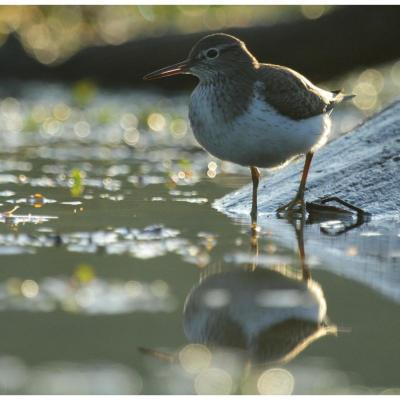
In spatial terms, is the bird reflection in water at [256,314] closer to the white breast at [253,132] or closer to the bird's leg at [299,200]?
the white breast at [253,132]

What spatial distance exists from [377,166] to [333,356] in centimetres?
413

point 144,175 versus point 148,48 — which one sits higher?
point 148,48

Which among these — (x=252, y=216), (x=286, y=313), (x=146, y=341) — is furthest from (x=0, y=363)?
(x=252, y=216)

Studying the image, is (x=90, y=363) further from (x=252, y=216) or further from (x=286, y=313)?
(x=252, y=216)

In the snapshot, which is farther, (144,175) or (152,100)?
(152,100)

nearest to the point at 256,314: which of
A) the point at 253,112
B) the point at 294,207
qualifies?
the point at 253,112

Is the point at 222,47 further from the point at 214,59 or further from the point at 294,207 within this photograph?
the point at 294,207

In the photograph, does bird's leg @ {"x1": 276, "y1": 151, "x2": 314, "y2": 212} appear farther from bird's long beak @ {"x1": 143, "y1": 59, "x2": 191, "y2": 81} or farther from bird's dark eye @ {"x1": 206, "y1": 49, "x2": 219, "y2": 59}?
bird's long beak @ {"x1": 143, "y1": 59, "x2": 191, "y2": 81}

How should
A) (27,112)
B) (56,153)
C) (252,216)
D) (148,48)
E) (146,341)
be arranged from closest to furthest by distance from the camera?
(146,341) → (252,216) → (56,153) → (27,112) → (148,48)

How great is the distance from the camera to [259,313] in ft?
16.3

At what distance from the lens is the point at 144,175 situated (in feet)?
33.9

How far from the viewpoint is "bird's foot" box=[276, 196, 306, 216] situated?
7.97 m

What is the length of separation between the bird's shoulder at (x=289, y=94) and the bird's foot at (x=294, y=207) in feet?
2.40

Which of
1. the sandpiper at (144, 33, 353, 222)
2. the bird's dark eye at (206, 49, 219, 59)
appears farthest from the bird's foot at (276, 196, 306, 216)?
the bird's dark eye at (206, 49, 219, 59)
